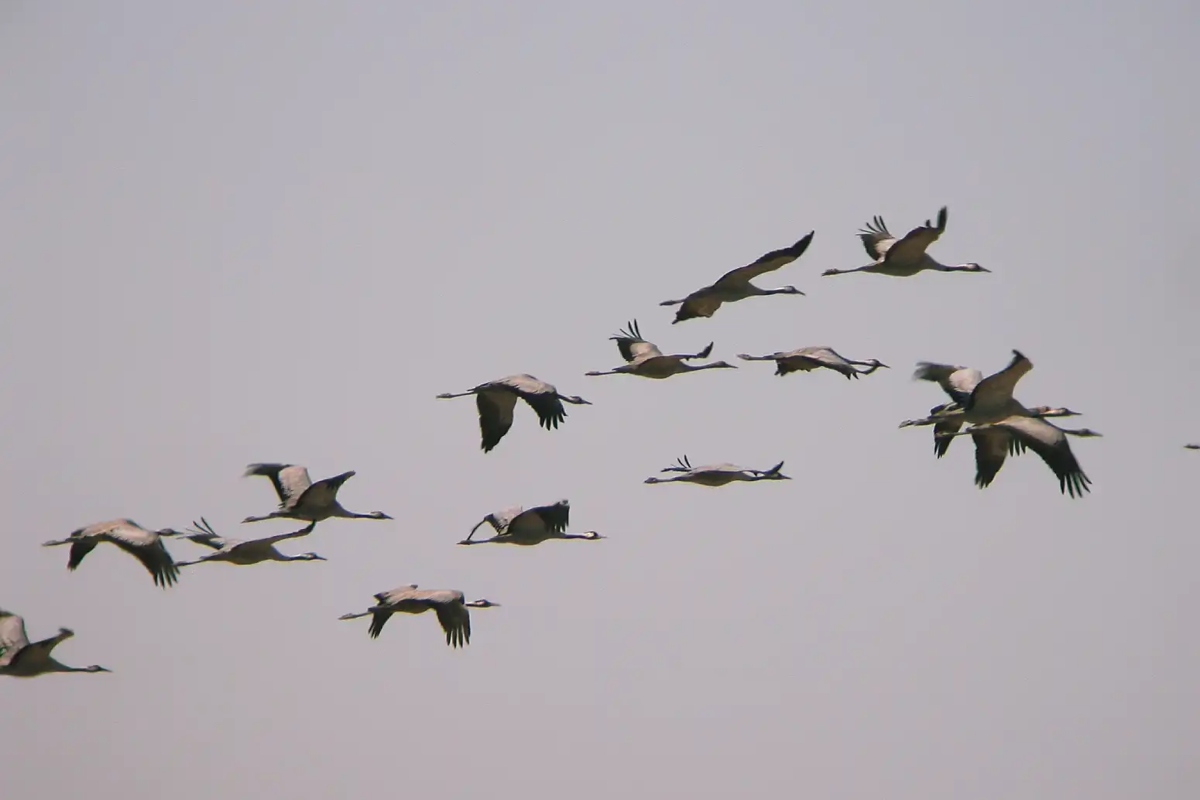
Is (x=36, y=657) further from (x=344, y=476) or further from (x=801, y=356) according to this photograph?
(x=801, y=356)

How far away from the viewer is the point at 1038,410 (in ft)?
89.2

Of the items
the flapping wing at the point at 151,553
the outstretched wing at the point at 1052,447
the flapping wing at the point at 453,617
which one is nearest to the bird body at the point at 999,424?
the outstretched wing at the point at 1052,447

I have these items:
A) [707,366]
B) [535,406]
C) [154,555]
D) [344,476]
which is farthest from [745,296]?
[154,555]

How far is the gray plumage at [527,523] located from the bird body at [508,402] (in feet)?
3.62

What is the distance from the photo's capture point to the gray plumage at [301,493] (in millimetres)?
26609

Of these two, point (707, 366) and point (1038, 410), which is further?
point (707, 366)

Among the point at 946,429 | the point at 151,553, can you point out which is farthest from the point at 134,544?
the point at 946,429

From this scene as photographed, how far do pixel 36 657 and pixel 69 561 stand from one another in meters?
1.34

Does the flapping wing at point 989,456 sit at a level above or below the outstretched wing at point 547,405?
below

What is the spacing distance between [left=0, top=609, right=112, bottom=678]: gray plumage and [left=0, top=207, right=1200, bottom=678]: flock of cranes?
0.7 inches

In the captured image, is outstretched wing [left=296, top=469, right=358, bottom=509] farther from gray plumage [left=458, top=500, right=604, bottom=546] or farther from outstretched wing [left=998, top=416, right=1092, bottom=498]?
outstretched wing [left=998, top=416, right=1092, bottom=498]

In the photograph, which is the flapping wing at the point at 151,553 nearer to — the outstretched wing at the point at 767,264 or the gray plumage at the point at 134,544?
the gray plumage at the point at 134,544

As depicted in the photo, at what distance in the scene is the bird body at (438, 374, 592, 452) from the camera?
2642 centimetres

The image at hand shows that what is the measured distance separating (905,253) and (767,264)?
6.58 ft
